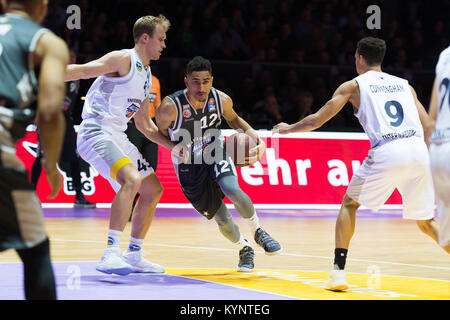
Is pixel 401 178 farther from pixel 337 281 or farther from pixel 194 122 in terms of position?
pixel 194 122

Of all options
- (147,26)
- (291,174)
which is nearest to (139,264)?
(147,26)

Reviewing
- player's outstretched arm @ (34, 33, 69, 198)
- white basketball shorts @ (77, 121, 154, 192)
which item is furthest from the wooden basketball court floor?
player's outstretched arm @ (34, 33, 69, 198)

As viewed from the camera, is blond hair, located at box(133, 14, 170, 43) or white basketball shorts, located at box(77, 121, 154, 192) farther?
blond hair, located at box(133, 14, 170, 43)

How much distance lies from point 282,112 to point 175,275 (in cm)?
744

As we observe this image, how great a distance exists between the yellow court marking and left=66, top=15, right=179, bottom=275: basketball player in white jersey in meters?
0.61

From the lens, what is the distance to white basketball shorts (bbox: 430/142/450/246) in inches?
165

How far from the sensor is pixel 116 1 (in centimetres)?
1409

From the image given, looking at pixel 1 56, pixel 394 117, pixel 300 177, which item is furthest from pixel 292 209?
pixel 1 56

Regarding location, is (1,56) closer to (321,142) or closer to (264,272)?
(264,272)

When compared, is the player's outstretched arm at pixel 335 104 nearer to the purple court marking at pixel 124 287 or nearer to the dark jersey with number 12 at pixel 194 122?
the dark jersey with number 12 at pixel 194 122

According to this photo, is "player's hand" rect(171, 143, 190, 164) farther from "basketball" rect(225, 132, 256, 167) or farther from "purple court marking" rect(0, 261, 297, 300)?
"purple court marking" rect(0, 261, 297, 300)

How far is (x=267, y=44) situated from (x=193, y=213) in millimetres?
4616

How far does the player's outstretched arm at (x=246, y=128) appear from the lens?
636cm

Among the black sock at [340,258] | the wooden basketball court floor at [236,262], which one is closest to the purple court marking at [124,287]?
the wooden basketball court floor at [236,262]
